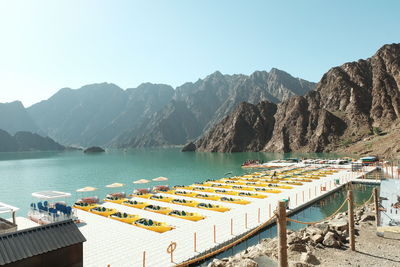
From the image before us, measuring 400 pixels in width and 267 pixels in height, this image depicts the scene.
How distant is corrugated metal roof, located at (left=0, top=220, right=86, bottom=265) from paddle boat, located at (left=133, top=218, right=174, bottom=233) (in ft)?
46.9

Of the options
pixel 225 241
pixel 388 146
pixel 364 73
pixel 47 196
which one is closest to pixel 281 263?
pixel 225 241

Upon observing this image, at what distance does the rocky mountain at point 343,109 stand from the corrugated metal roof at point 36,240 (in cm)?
14988

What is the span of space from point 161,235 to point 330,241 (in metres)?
12.1

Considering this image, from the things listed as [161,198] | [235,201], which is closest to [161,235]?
[235,201]

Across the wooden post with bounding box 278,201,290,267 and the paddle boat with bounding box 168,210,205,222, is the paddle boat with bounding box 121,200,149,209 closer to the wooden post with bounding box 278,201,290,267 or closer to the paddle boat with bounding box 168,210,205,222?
the paddle boat with bounding box 168,210,205,222

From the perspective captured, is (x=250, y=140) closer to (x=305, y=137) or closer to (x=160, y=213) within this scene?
(x=305, y=137)

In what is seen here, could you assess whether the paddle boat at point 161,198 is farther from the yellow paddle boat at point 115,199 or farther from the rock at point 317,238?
the rock at point 317,238

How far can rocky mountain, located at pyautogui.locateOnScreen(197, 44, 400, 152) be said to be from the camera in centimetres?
14612

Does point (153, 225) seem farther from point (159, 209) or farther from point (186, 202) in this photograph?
point (186, 202)

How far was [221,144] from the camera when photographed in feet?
653

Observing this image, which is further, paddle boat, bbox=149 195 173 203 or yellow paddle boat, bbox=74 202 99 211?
paddle boat, bbox=149 195 173 203

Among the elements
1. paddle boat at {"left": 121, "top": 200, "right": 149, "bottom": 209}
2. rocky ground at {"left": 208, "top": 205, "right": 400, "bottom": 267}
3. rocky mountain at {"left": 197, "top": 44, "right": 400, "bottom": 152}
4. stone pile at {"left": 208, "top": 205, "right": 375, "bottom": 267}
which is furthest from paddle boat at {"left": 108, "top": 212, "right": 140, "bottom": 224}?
rocky mountain at {"left": 197, "top": 44, "right": 400, "bottom": 152}

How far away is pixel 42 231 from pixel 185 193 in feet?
105

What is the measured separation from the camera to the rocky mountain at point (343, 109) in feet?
479
